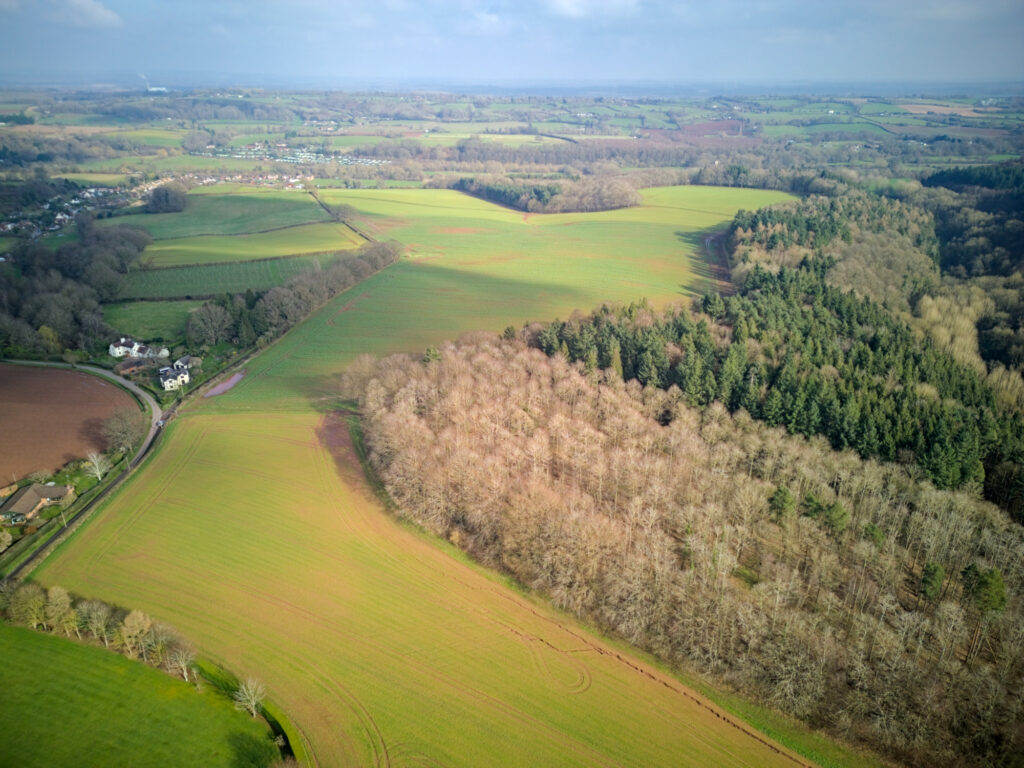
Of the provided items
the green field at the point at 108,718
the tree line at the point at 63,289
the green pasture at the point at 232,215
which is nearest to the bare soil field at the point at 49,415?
the tree line at the point at 63,289

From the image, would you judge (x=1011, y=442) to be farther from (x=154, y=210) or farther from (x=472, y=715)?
(x=154, y=210)

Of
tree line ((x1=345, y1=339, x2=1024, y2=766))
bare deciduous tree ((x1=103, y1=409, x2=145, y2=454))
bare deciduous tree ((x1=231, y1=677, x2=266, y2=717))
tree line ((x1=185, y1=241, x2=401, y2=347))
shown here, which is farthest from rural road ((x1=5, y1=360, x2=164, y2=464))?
bare deciduous tree ((x1=231, y1=677, x2=266, y2=717))

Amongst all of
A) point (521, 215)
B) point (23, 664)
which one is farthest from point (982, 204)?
point (23, 664)

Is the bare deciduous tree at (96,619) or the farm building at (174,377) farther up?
the farm building at (174,377)

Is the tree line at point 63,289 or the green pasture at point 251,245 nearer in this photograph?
the tree line at point 63,289

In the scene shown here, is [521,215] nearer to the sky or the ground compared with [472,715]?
nearer to the sky

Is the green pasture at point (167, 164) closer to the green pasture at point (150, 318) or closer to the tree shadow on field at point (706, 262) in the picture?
the green pasture at point (150, 318)

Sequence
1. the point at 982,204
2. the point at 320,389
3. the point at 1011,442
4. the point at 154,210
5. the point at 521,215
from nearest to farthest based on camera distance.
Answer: the point at 1011,442 → the point at 320,389 → the point at 982,204 → the point at 154,210 → the point at 521,215
